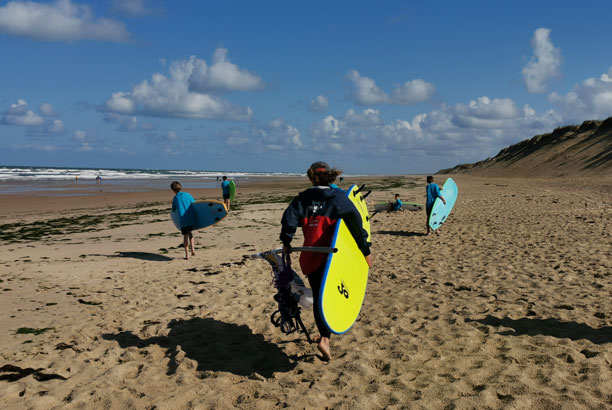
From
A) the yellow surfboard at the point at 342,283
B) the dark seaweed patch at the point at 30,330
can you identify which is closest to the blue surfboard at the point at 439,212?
the yellow surfboard at the point at 342,283

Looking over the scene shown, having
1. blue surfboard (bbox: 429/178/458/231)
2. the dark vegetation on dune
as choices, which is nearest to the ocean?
blue surfboard (bbox: 429/178/458/231)

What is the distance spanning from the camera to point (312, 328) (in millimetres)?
5246

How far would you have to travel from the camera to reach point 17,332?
5133mm

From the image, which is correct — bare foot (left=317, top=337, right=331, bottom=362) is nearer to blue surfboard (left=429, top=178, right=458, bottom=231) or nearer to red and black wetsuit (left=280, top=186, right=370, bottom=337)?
red and black wetsuit (left=280, top=186, right=370, bottom=337)

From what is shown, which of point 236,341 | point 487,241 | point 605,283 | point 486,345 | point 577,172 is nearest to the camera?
point 486,345

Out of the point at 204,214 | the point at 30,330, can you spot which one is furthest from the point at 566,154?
the point at 30,330

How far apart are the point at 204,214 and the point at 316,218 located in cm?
703

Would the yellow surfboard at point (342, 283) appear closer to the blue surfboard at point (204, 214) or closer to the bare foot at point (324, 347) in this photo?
the bare foot at point (324, 347)

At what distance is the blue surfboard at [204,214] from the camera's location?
10.0 m

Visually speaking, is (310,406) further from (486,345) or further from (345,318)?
(486,345)

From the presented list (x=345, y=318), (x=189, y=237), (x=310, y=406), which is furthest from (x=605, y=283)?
(x=189, y=237)

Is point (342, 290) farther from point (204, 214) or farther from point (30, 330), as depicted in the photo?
point (204, 214)

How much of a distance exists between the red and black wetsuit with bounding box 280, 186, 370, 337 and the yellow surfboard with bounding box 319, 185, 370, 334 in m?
0.10

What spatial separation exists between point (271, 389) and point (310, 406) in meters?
0.46
